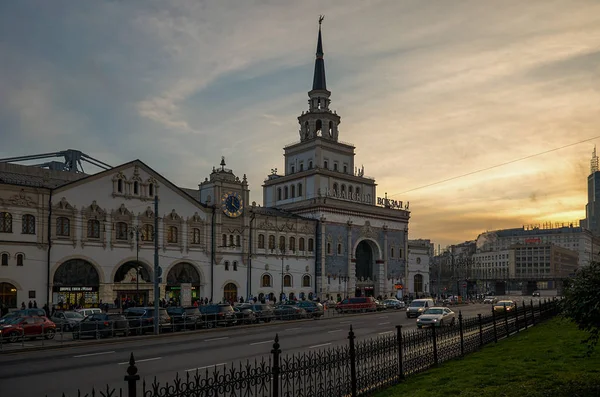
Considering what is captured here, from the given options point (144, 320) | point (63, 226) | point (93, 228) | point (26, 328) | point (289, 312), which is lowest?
point (289, 312)

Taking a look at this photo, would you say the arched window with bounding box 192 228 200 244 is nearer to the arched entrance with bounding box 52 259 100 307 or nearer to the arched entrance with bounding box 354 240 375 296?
the arched entrance with bounding box 52 259 100 307

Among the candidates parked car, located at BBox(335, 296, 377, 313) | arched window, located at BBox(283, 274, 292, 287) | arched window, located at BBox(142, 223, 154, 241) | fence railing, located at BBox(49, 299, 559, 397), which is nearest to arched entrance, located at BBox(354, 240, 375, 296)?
arched window, located at BBox(283, 274, 292, 287)

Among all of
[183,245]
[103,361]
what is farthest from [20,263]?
[103,361]

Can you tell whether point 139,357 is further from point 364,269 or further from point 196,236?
point 364,269

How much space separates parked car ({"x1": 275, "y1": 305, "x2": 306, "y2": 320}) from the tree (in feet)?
115

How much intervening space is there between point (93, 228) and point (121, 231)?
2.61 meters

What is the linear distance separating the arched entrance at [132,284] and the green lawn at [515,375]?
3837cm

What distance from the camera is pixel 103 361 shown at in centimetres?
2236

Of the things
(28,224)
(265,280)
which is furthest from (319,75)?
(28,224)

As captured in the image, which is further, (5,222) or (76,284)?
(76,284)

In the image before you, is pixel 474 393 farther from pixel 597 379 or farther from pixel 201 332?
pixel 201 332

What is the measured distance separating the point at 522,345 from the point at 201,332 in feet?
69.6

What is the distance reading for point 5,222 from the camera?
45156mm

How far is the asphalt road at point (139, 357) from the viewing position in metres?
17.5
